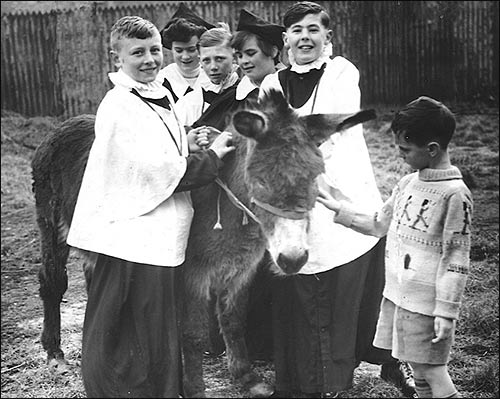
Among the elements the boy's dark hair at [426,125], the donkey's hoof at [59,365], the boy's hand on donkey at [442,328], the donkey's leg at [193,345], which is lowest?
the donkey's hoof at [59,365]

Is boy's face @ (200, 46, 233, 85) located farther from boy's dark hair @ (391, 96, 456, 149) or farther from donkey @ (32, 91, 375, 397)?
boy's dark hair @ (391, 96, 456, 149)

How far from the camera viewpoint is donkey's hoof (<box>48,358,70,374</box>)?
17.5 ft

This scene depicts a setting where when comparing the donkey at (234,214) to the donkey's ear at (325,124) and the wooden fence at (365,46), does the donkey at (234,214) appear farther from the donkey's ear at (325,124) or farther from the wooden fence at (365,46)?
the wooden fence at (365,46)

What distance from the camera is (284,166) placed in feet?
11.9

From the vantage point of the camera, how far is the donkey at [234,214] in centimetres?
364

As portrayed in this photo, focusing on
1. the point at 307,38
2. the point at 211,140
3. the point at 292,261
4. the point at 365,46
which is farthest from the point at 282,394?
the point at 365,46

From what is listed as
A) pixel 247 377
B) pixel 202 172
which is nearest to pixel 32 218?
pixel 247 377

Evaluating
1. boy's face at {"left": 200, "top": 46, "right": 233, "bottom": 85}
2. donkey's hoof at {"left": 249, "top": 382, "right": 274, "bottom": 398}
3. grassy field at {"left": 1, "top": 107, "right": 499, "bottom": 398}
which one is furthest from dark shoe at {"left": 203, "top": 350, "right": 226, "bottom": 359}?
boy's face at {"left": 200, "top": 46, "right": 233, "bottom": 85}

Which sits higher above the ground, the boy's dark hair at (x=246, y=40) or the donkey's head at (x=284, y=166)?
the boy's dark hair at (x=246, y=40)

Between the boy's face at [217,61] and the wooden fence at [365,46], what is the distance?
1203 cm

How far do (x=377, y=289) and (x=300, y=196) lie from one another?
1.29 m

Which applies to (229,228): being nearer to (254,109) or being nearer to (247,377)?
(254,109)

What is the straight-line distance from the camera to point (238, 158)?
4.11 metres

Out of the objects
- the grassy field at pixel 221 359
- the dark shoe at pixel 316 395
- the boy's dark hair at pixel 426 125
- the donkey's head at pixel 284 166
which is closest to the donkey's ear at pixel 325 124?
the donkey's head at pixel 284 166
